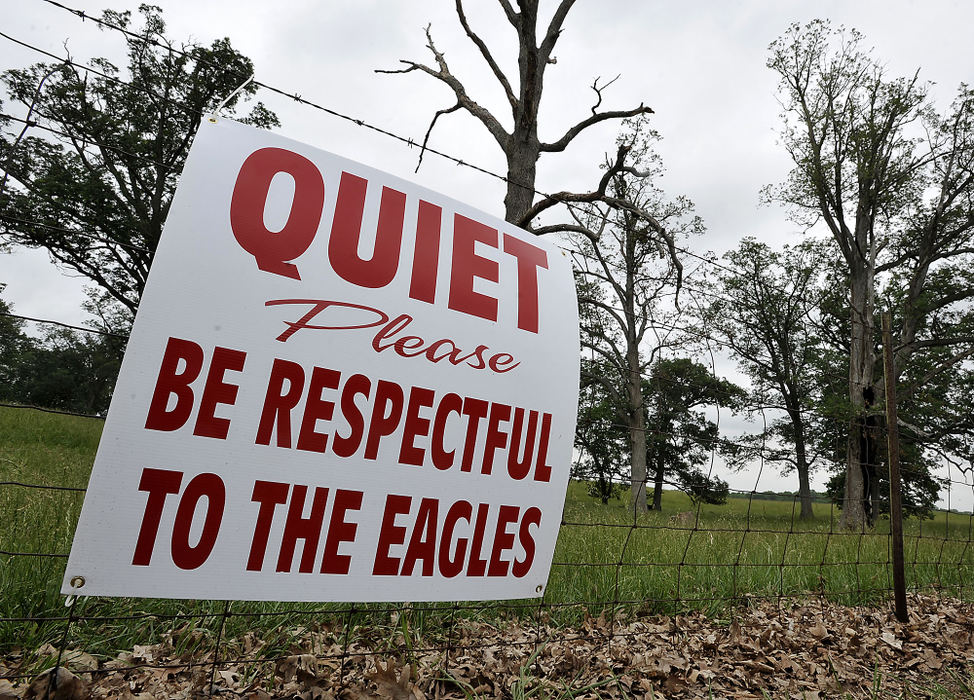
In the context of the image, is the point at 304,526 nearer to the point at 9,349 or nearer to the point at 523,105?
the point at 9,349

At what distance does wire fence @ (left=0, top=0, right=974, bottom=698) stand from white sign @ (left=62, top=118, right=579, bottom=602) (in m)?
0.37

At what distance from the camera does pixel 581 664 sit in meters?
2.83

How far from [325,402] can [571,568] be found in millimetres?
2916

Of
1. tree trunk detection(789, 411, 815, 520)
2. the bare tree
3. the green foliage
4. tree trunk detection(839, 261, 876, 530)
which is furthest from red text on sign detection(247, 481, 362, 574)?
tree trunk detection(789, 411, 815, 520)

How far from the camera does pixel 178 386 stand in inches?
68.1

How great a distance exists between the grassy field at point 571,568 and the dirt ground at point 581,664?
167mm

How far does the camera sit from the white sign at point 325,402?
1704mm

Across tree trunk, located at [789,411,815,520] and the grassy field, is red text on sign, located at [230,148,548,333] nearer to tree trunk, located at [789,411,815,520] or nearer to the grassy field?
the grassy field

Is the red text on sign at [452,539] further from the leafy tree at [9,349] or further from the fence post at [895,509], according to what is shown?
the fence post at [895,509]

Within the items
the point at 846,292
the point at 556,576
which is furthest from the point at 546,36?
the point at 846,292

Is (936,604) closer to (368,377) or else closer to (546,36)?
(368,377)

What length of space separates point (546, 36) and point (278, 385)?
604 cm

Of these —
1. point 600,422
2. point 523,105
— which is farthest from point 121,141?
point 600,422

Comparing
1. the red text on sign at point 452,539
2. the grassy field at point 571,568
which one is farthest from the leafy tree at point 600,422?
the red text on sign at point 452,539
